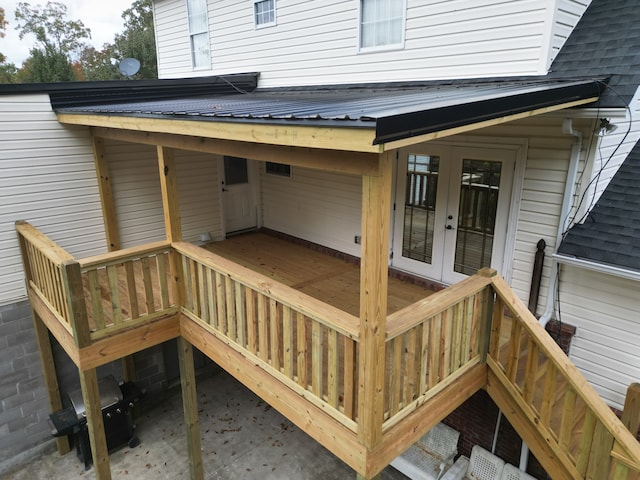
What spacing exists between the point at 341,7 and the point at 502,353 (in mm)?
4889

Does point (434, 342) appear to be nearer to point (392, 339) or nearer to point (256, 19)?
point (392, 339)

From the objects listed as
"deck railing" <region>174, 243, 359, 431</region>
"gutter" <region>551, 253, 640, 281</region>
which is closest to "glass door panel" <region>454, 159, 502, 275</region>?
"gutter" <region>551, 253, 640, 281</region>

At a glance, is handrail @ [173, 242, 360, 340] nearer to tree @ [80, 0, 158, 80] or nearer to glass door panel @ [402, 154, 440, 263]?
glass door panel @ [402, 154, 440, 263]

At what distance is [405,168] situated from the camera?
5957 mm

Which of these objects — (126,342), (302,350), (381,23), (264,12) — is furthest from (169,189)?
(264,12)

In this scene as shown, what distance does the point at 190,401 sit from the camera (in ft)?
18.4

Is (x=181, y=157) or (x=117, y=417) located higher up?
(x=181, y=157)

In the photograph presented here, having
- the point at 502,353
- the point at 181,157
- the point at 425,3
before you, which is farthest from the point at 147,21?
the point at 502,353

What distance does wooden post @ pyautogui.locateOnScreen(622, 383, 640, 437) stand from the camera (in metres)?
3.81

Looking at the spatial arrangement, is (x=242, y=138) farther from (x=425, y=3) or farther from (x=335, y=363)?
(x=425, y=3)

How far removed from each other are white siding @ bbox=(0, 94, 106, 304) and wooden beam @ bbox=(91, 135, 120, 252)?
85 millimetres

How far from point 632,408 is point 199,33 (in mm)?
8984

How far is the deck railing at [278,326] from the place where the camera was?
10.7 feet

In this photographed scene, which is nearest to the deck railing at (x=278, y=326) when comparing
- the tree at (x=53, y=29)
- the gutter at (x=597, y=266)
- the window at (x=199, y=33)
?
the gutter at (x=597, y=266)
